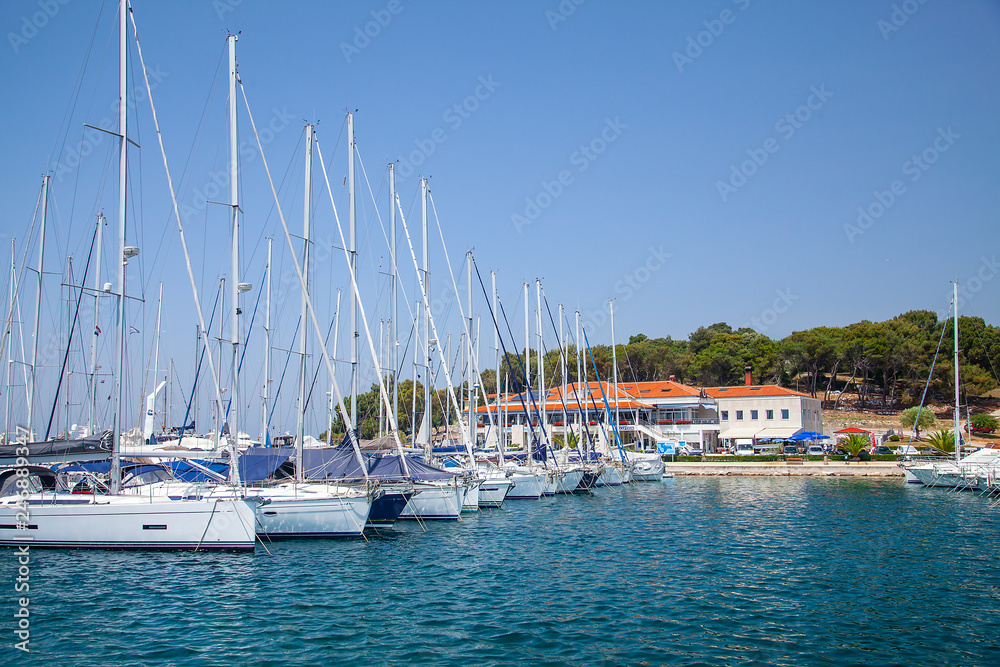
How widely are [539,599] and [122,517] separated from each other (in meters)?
13.3

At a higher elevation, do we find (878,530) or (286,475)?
(286,475)

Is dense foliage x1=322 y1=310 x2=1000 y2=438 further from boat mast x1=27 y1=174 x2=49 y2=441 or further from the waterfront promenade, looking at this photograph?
boat mast x1=27 y1=174 x2=49 y2=441

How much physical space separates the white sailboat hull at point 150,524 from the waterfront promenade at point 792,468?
44.1 meters

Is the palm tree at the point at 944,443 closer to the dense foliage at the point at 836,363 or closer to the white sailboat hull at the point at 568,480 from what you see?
the white sailboat hull at the point at 568,480

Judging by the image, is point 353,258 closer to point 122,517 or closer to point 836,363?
point 122,517

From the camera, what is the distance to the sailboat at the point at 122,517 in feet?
71.0

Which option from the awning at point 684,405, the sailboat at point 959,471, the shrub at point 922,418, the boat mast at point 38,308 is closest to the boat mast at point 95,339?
the boat mast at point 38,308

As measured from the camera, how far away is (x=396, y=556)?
2236cm

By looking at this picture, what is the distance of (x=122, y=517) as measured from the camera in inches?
854

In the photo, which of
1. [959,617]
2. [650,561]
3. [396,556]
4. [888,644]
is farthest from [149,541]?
[959,617]

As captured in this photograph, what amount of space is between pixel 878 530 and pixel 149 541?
26.5 meters

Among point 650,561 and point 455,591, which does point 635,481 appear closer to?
point 650,561

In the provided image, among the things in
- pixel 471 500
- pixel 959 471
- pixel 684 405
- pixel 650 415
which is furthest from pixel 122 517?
pixel 684 405

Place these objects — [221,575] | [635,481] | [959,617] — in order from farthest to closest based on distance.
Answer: [635,481], [221,575], [959,617]
